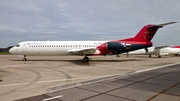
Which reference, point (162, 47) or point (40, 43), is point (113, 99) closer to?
point (40, 43)

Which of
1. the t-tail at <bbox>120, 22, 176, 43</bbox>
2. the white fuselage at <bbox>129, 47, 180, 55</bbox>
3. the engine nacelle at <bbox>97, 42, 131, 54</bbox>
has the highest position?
the t-tail at <bbox>120, 22, 176, 43</bbox>

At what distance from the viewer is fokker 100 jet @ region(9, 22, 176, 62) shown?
22.3 meters

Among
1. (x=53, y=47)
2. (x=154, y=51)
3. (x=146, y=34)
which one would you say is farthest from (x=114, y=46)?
(x=154, y=51)

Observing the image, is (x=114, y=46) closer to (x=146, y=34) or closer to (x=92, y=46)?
(x=92, y=46)

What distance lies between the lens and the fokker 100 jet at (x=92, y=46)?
22.3m

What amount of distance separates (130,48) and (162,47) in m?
19.7

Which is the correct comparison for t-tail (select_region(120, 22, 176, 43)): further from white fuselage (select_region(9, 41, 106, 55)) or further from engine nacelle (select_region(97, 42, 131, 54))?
white fuselage (select_region(9, 41, 106, 55))

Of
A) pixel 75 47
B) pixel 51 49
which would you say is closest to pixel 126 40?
pixel 75 47

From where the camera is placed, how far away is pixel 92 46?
921 inches

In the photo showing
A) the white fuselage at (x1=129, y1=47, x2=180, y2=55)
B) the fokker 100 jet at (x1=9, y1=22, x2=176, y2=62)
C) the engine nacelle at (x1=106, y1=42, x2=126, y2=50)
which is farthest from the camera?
the white fuselage at (x1=129, y1=47, x2=180, y2=55)

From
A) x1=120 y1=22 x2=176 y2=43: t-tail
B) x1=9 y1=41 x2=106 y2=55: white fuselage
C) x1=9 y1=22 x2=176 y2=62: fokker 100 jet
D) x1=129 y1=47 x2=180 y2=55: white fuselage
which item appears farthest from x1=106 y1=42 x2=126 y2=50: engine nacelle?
x1=129 y1=47 x2=180 y2=55: white fuselage

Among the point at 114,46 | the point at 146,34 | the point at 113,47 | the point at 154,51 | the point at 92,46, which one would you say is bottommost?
the point at 154,51

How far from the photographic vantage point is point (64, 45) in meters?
23.2

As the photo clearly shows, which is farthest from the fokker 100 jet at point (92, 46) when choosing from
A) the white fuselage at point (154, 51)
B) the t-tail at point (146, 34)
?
the white fuselage at point (154, 51)
